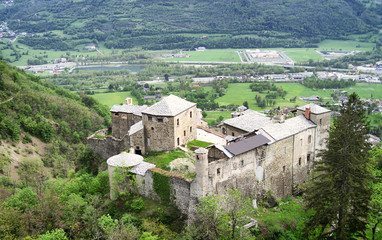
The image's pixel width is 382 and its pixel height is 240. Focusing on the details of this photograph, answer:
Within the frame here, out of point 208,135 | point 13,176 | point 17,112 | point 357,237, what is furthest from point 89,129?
point 357,237

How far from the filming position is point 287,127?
5097 centimetres

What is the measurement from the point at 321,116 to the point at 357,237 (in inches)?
697

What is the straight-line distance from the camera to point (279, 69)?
179m

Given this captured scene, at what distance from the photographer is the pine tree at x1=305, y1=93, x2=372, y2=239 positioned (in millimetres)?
38750

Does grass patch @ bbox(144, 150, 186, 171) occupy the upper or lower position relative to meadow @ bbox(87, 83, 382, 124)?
upper

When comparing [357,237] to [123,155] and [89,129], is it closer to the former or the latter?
[123,155]

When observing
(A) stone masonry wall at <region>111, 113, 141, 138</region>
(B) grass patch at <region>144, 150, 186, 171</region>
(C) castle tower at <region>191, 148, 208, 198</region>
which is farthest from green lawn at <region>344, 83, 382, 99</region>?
(C) castle tower at <region>191, 148, 208, 198</region>

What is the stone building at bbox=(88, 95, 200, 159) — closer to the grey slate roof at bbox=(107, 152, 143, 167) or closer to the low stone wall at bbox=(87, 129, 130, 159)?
the low stone wall at bbox=(87, 129, 130, 159)

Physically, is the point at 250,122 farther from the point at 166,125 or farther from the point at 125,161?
the point at 125,161

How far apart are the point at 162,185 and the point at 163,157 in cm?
620

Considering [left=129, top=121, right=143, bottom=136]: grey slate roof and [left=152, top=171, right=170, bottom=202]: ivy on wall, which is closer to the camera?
[left=152, top=171, right=170, bottom=202]: ivy on wall

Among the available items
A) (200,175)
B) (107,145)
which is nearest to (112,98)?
(107,145)

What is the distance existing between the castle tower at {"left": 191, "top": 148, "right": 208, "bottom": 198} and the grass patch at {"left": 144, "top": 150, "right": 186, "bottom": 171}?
6.73 m

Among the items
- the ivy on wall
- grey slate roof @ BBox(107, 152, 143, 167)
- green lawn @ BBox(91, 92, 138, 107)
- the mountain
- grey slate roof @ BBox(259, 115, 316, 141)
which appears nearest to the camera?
the ivy on wall
